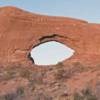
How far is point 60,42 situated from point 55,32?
1.04m

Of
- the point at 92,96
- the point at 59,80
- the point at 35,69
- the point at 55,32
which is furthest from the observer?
the point at 55,32

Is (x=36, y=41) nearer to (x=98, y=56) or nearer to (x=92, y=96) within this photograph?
(x=98, y=56)

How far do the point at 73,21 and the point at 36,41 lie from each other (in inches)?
148

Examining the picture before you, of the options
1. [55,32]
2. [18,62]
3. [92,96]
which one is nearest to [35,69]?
[18,62]

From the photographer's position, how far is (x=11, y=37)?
1383 inches

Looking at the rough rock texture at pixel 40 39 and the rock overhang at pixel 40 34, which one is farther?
the rock overhang at pixel 40 34

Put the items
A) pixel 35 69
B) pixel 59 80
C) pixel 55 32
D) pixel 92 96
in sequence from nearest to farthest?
pixel 92 96 → pixel 59 80 → pixel 35 69 → pixel 55 32

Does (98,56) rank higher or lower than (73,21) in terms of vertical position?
lower

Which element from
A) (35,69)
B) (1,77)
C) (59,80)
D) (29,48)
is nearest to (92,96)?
(59,80)

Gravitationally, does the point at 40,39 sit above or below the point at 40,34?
below

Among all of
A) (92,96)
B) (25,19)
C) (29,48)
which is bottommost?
(92,96)

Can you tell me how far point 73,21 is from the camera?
118 feet

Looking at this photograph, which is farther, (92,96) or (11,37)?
(11,37)

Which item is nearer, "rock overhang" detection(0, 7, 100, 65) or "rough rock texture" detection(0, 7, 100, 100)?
"rough rock texture" detection(0, 7, 100, 100)
